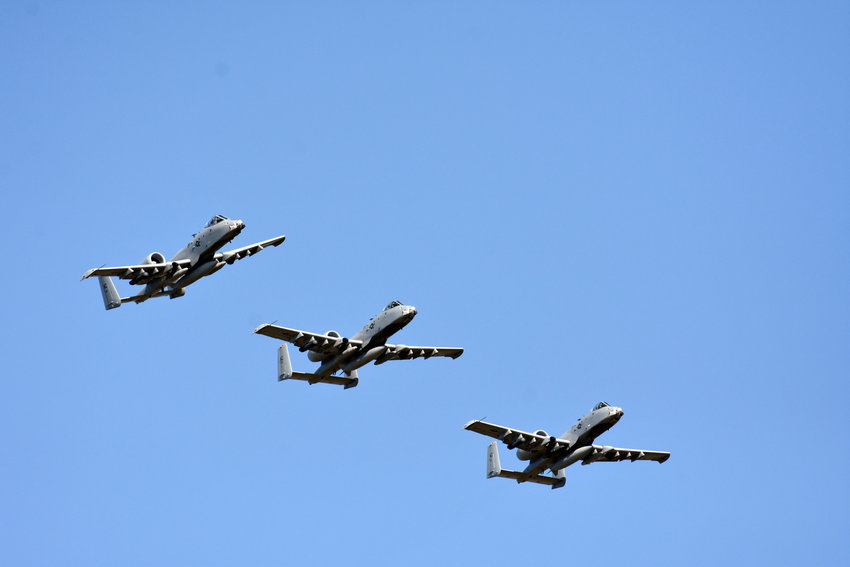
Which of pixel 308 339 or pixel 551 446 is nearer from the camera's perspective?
pixel 308 339

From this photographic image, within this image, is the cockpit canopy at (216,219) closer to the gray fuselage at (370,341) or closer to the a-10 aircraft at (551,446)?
the gray fuselage at (370,341)

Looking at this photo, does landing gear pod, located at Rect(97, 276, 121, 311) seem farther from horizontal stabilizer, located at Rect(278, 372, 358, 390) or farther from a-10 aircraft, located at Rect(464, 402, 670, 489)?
a-10 aircraft, located at Rect(464, 402, 670, 489)

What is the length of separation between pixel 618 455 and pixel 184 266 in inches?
1516

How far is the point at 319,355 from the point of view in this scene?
3278 inches

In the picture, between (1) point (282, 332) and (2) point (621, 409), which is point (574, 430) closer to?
(2) point (621, 409)

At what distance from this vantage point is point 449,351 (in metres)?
93.3

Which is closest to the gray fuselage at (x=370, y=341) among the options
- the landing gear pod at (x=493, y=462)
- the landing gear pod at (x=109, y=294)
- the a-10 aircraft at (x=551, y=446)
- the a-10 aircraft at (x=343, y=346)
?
the a-10 aircraft at (x=343, y=346)

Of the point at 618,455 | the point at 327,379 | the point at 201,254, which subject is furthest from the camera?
the point at 618,455

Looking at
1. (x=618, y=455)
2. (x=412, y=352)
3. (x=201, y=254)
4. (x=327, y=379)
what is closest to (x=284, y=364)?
(x=327, y=379)

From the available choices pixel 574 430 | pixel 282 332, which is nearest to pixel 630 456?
pixel 574 430

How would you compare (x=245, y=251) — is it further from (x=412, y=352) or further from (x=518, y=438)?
(x=518, y=438)

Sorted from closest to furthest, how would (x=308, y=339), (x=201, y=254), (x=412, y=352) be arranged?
(x=308, y=339), (x=201, y=254), (x=412, y=352)

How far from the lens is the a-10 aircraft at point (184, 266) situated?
8125 cm

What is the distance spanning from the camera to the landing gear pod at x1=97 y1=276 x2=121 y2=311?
282ft
